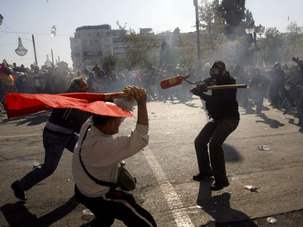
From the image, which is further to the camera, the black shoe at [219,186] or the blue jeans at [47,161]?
the black shoe at [219,186]

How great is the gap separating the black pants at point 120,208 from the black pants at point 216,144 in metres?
1.97

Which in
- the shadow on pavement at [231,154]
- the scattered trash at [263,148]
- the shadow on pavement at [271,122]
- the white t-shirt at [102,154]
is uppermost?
the white t-shirt at [102,154]

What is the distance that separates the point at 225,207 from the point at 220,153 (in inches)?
30.3

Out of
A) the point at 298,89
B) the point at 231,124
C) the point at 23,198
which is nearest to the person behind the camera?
the point at 23,198

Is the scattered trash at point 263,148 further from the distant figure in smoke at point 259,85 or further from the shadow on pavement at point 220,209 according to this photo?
the distant figure in smoke at point 259,85

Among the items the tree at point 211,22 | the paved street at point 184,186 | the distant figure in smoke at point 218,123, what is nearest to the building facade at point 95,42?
the tree at point 211,22

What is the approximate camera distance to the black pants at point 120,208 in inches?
86.0

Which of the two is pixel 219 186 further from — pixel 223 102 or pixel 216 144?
pixel 223 102

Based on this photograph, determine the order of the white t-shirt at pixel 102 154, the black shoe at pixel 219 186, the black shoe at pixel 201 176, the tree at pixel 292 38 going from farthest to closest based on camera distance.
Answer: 1. the tree at pixel 292 38
2. the black shoe at pixel 201 176
3. the black shoe at pixel 219 186
4. the white t-shirt at pixel 102 154

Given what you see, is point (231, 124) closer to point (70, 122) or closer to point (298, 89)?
point (70, 122)

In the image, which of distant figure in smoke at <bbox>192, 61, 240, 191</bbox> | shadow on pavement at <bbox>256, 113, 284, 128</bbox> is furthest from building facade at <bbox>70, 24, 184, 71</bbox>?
distant figure in smoke at <bbox>192, 61, 240, 191</bbox>

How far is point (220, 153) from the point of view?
397 centimetres

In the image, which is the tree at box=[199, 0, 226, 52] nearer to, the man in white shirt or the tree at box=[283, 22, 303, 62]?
the man in white shirt

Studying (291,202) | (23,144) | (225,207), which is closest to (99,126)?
(225,207)
